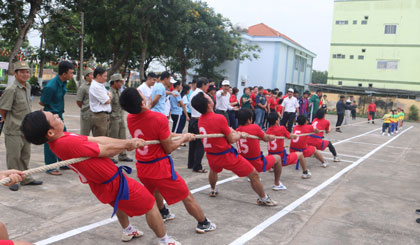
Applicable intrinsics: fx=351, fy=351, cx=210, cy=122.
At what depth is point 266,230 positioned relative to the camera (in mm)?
4344

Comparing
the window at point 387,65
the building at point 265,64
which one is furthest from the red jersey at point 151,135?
the window at point 387,65

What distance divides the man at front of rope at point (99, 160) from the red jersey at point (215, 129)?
160 cm

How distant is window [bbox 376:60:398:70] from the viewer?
42.4 m

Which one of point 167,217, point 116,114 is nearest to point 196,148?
point 116,114

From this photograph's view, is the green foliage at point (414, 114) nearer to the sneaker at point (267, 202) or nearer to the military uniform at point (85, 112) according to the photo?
the sneaker at point (267, 202)

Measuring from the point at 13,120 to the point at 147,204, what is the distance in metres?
3.10

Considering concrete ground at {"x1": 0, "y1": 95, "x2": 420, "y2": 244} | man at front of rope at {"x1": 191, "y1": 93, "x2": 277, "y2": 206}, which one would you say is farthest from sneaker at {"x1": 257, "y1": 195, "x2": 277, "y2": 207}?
man at front of rope at {"x1": 191, "y1": 93, "x2": 277, "y2": 206}

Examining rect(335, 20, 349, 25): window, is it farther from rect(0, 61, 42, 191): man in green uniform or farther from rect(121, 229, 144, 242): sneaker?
rect(121, 229, 144, 242): sneaker

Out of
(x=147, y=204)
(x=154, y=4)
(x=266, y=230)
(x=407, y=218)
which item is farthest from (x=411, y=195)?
(x=154, y=4)

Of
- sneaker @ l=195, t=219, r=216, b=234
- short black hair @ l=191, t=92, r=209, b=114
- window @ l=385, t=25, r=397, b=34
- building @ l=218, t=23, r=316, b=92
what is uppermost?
window @ l=385, t=25, r=397, b=34

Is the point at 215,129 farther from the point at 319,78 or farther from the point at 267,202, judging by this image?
the point at 319,78

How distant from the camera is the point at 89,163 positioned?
3.01 m

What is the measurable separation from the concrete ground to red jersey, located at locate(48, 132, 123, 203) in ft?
2.90

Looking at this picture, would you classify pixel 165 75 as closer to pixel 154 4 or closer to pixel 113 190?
pixel 113 190
